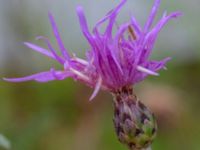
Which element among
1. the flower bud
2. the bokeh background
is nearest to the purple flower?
the flower bud

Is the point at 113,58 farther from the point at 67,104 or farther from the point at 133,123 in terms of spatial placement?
the point at 67,104

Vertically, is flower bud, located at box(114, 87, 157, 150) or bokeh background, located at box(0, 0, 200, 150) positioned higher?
flower bud, located at box(114, 87, 157, 150)

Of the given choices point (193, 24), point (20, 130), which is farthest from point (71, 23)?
point (20, 130)

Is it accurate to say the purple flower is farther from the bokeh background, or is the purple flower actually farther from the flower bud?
the bokeh background

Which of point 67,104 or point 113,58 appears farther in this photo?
point 67,104

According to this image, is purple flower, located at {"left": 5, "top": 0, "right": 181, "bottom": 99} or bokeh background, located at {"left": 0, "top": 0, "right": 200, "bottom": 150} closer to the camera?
purple flower, located at {"left": 5, "top": 0, "right": 181, "bottom": 99}

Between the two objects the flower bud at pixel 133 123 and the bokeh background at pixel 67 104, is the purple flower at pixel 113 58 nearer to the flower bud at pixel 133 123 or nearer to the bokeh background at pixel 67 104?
the flower bud at pixel 133 123

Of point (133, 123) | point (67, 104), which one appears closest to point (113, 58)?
point (133, 123)
